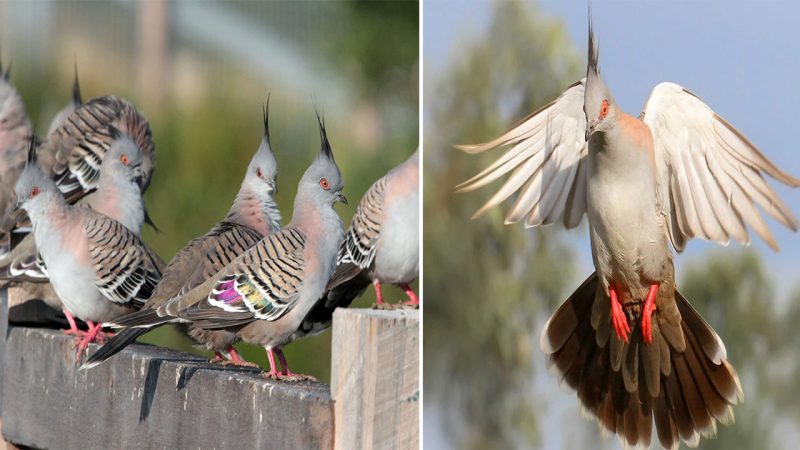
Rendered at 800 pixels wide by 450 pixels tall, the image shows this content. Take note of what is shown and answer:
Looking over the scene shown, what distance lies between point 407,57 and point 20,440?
162cm

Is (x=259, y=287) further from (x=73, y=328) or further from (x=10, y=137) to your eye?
(x=10, y=137)

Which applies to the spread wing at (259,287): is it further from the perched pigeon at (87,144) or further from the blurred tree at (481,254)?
the perched pigeon at (87,144)

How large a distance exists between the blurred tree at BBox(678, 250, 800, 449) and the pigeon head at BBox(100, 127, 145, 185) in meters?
1.60

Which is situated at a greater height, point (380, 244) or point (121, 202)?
point (121, 202)

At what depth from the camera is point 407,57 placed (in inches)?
153

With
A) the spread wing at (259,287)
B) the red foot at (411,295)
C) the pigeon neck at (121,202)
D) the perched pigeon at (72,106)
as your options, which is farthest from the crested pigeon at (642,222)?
the perched pigeon at (72,106)

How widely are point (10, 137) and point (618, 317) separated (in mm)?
2187

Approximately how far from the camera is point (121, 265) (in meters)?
3.04

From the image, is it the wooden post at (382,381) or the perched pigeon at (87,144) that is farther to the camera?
the perched pigeon at (87,144)

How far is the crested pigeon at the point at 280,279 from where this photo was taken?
2504 mm

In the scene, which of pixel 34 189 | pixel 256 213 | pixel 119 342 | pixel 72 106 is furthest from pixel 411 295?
pixel 72 106

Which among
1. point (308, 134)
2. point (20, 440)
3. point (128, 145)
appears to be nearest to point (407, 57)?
point (308, 134)

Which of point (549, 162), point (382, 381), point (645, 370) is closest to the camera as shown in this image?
point (382, 381)

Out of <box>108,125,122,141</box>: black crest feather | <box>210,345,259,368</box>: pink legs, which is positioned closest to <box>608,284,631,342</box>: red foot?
<box>210,345,259,368</box>: pink legs
